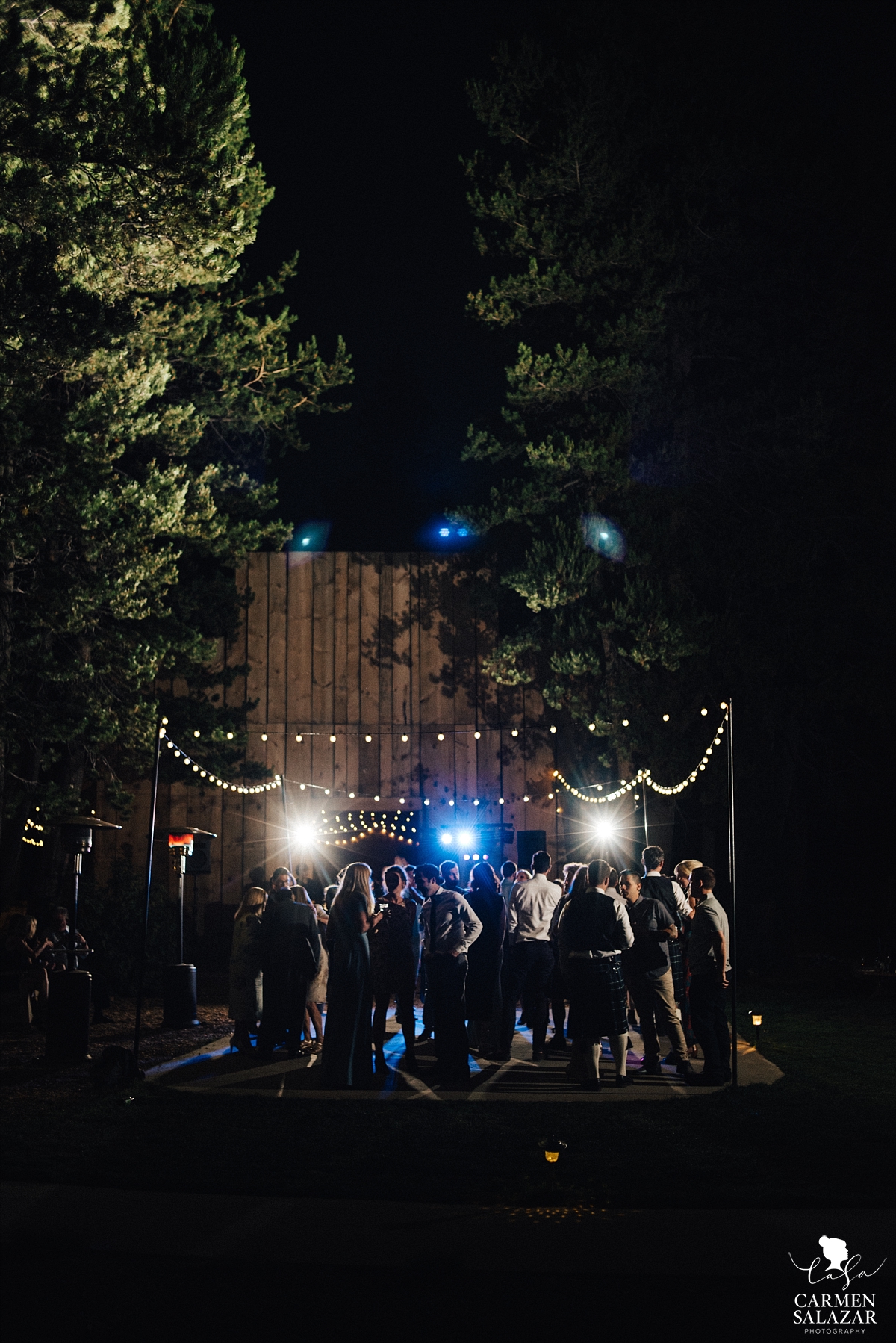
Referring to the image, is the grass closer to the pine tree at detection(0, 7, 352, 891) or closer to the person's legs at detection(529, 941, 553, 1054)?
the person's legs at detection(529, 941, 553, 1054)

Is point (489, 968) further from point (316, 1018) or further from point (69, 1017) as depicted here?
point (69, 1017)

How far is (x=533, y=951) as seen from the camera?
1111 cm

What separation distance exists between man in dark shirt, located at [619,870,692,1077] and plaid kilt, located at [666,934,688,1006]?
0.64 m

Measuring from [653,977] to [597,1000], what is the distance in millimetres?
985

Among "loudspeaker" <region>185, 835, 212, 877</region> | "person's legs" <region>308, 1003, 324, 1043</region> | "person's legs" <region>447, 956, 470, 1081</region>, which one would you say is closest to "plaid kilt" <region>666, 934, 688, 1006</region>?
"person's legs" <region>447, 956, 470, 1081</region>

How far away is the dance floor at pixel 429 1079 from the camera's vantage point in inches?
353

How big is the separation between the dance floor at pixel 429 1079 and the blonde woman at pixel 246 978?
0.89 ft

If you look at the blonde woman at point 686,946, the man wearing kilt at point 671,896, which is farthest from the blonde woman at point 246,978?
the blonde woman at point 686,946

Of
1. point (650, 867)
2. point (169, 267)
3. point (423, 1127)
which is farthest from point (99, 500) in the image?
point (423, 1127)

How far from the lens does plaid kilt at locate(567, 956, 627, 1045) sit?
921cm

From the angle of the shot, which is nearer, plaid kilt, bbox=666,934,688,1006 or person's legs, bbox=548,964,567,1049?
plaid kilt, bbox=666,934,688,1006

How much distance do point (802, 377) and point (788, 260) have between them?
67.5 inches

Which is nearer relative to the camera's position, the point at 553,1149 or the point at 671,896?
the point at 553,1149

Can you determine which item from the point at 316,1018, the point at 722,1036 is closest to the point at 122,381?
the point at 316,1018
